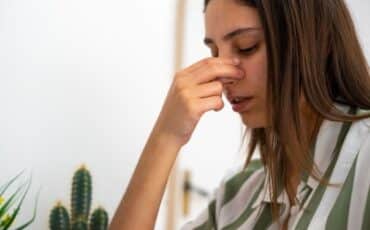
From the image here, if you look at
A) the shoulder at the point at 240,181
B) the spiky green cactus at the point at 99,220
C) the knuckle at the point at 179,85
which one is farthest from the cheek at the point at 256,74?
the spiky green cactus at the point at 99,220

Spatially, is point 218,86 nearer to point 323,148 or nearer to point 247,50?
point 247,50

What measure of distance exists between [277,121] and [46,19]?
17.6 inches

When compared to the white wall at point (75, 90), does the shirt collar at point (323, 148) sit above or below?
below

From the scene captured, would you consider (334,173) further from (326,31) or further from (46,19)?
(46,19)

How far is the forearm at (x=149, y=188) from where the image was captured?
846 mm

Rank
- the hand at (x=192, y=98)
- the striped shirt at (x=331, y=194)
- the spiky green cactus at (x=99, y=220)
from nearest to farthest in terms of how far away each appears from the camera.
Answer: the striped shirt at (x=331, y=194), the hand at (x=192, y=98), the spiky green cactus at (x=99, y=220)

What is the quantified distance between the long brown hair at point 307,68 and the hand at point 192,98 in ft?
0.26

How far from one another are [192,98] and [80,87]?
248mm

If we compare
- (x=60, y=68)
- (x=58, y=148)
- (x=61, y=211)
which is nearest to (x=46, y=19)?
(x=60, y=68)

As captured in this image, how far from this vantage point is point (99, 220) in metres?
0.96

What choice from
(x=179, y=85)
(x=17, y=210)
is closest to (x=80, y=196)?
(x=17, y=210)

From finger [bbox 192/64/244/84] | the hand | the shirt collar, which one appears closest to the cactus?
the hand

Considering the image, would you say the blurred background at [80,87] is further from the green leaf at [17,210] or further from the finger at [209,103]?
the finger at [209,103]

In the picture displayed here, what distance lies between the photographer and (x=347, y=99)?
806 mm
